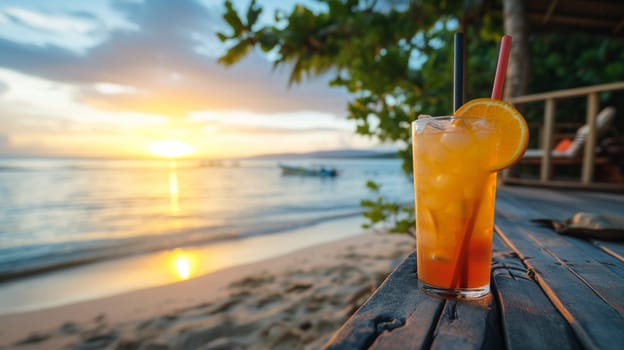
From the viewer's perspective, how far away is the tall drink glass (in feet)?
2.46

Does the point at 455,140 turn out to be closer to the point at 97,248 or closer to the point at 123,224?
the point at 97,248

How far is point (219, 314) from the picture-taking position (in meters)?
2.82

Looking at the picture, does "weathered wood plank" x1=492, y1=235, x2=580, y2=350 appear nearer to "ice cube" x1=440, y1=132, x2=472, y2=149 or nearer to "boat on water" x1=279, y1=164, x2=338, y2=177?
"ice cube" x1=440, y1=132, x2=472, y2=149

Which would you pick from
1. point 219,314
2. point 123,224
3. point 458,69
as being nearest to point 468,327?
point 458,69

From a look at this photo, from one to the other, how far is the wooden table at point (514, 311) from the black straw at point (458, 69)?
0.44m

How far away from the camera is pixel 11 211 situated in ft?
28.4

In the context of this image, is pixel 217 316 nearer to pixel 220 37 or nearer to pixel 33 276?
pixel 33 276

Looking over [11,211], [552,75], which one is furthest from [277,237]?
[552,75]

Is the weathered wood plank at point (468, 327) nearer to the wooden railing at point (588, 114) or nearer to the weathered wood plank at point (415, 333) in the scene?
the weathered wood plank at point (415, 333)

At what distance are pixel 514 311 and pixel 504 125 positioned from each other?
397 millimetres

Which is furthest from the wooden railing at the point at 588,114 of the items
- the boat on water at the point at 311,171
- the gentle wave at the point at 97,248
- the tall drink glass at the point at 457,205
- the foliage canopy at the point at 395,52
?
the boat on water at the point at 311,171

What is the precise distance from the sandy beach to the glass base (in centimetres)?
174

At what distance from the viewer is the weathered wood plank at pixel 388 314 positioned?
551mm

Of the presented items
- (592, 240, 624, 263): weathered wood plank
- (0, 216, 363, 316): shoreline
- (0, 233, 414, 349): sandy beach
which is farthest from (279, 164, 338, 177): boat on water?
(592, 240, 624, 263): weathered wood plank
